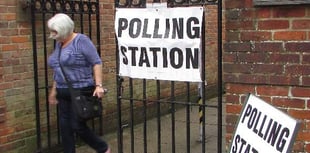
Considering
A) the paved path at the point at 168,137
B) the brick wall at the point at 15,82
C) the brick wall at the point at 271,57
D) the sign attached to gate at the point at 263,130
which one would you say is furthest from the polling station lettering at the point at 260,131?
the brick wall at the point at 15,82

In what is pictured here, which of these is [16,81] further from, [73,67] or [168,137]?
[168,137]

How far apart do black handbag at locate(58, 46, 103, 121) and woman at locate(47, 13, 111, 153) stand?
0.05 meters

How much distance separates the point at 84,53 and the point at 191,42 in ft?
3.63

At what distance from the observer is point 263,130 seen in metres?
2.84

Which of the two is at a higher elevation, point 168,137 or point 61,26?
point 61,26

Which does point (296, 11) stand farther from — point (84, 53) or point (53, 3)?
point (53, 3)

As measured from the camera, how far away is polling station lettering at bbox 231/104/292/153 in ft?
8.54

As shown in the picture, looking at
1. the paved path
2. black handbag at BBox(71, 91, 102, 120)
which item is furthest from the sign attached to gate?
the paved path

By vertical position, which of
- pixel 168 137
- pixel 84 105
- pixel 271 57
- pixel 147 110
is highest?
pixel 271 57

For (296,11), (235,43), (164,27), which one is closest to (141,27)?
(164,27)

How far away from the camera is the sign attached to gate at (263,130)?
254 centimetres

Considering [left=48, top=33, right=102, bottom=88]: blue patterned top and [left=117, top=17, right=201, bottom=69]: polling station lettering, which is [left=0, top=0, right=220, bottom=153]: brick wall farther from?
[left=117, top=17, right=201, bottom=69]: polling station lettering

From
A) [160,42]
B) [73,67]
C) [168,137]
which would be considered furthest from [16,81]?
[168,137]

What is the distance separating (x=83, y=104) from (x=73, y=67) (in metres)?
0.36
